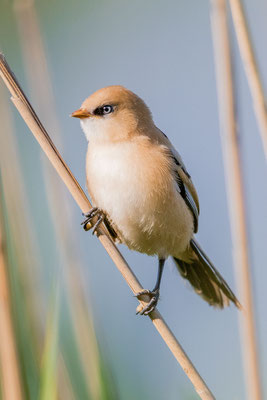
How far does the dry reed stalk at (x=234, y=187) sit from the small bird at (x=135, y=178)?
0.66m

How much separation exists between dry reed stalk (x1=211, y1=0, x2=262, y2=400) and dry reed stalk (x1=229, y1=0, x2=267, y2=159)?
0.16ft

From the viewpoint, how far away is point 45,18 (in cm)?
446

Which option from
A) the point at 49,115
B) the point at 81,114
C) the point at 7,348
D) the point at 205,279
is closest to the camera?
the point at 7,348

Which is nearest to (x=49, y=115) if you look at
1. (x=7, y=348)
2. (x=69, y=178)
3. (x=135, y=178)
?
(x=135, y=178)

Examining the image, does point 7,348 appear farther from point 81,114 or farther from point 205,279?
point 205,279

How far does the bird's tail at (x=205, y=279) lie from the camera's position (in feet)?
9.67

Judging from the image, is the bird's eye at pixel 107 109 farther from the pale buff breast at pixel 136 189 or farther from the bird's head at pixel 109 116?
the pale buff breast at pixel 136 189

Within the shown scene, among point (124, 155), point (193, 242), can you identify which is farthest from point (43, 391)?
point (193, 242)

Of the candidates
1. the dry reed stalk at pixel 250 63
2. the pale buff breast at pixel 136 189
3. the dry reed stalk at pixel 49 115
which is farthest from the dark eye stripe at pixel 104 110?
the dry reed stalk at pixel 250 63

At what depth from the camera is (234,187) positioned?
1.75 metres

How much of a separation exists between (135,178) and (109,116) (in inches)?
14.7

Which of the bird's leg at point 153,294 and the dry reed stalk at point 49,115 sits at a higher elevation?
the dry reed stalk at point 49,115

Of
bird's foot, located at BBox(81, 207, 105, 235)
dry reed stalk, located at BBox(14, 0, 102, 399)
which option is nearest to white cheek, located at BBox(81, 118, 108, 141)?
dry reed stalk, located at BBox(14, 0, 102, 399)

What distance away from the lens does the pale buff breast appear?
243cm
